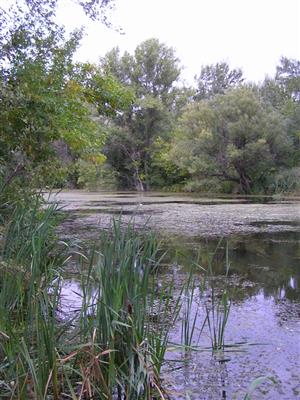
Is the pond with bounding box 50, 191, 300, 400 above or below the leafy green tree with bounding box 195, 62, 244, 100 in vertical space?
below

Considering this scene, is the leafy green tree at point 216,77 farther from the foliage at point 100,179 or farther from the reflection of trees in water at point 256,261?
the reflection of trees in water at point 256,261

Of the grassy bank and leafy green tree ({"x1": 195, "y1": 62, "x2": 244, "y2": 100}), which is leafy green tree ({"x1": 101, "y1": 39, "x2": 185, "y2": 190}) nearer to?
leafy green tree ({"x1": 195, "y1": 62, "x2": 244, "y2": 100})

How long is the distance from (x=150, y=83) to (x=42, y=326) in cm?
3179

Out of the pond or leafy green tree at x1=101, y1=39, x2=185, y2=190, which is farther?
leafy green tree at x1=101, y1=39, x2=185, y2=190

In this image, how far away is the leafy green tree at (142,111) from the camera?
31172 mm

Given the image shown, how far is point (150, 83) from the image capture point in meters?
32.5

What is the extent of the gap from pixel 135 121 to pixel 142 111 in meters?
0.92

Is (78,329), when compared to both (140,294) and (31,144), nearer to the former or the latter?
(140,294)

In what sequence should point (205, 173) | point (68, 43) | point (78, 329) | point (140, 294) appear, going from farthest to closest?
point (205, 173) < point (68, 43) < point (78, 329) < point (140, 294)

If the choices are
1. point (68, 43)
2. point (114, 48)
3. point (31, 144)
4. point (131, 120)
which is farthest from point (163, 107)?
point (31, 144)

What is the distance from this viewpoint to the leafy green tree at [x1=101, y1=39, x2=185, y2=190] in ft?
102

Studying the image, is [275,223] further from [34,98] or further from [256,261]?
[34,98]

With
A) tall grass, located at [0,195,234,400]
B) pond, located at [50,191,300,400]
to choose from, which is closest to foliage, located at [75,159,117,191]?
pond, located at [50,191,300,400]

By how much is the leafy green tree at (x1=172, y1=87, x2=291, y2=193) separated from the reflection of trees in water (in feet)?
43.9
